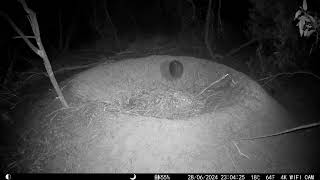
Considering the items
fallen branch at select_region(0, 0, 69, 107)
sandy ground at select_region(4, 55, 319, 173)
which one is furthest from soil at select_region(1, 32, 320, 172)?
fallen branch at select_region(0, 0, 69, 107)

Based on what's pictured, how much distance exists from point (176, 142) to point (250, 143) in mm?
1125

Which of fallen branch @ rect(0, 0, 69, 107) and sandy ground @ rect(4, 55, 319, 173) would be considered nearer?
sandy ground @ rect(4, 55, 319, 173)


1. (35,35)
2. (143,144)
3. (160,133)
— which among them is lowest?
(143,144)

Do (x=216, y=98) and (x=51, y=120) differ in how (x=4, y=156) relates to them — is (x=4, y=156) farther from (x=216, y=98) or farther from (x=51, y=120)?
(x=216, y=98)

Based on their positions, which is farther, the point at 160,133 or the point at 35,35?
the point at 35,35

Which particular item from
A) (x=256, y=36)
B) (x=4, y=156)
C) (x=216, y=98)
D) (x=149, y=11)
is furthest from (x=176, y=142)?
(x=149, y=11)

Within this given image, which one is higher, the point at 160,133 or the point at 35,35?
the point at 35,35

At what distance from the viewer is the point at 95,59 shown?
26.7 ft

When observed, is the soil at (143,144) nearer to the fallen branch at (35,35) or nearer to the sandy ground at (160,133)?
the sandy ground at (160,133)

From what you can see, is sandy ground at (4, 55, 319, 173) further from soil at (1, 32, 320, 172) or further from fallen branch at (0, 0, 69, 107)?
fallen branch at (0, 0, 69, 107)

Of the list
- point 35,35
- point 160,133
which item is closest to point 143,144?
point 160,133

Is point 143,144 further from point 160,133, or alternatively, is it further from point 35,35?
point 35,35

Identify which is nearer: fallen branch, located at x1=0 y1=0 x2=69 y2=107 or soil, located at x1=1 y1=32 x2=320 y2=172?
soil, located at x1=1 y1=32 x2=320 y2=172

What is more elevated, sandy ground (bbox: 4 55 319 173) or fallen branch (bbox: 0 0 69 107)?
fallen branch (bbox: 0 0 69 107)
